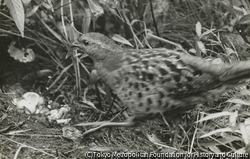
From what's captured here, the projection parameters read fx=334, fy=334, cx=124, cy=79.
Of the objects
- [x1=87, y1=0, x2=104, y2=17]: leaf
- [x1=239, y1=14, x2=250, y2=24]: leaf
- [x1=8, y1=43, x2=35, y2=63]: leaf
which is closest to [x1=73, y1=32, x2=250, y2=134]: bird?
[x1=87, y1=0, x2=104, y2=17]: leaf

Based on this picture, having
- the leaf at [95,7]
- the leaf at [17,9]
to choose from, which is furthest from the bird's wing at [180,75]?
the leaf at [17,9]

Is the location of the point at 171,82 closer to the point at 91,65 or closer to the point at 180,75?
the point at 180,75

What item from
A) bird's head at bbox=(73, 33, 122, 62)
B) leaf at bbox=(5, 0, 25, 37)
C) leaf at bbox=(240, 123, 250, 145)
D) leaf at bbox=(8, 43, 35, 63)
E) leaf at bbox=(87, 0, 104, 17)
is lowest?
leaf at bbox=(240, 123, 250, 145)

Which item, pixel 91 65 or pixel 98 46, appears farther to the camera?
pixel 91 65

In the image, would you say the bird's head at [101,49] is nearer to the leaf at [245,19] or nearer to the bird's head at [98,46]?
the bird's head at [98,46]

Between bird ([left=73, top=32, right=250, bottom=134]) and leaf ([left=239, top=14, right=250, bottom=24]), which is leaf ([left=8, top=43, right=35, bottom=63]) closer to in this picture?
bird ([left=73, top=32, right=250, bottom=134])

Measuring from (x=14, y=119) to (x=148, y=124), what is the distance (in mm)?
889

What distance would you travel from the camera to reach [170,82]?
6.22 ft

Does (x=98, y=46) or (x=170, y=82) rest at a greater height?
(x=98, y=46)

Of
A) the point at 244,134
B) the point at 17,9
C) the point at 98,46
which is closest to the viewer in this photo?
the point at 244,134

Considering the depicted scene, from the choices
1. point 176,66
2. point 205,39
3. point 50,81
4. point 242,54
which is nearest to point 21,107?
point 50,81

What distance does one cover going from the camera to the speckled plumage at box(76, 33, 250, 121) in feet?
6.19

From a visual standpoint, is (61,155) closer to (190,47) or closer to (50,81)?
(50,81)

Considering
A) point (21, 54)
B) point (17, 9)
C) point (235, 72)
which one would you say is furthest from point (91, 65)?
point (235, 72)
